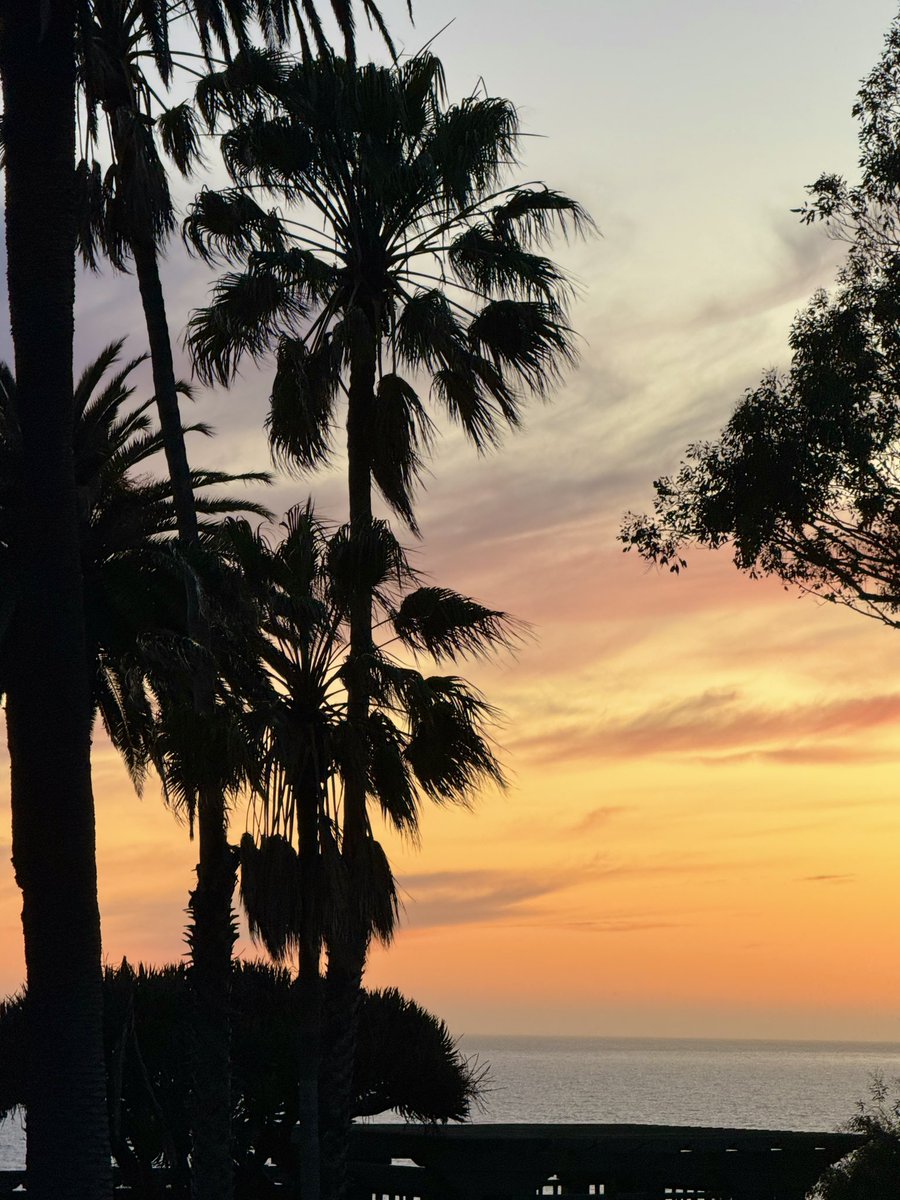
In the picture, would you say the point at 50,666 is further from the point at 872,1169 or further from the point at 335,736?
the point at 872,1169

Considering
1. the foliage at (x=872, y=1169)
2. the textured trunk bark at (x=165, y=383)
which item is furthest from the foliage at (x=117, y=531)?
the foliage at (x=872, y=1169)

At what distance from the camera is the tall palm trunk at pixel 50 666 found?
43.7ft

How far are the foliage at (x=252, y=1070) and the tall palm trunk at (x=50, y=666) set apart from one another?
1017 cm

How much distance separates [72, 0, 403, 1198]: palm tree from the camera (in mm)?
17469

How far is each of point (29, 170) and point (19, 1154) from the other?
387 feet

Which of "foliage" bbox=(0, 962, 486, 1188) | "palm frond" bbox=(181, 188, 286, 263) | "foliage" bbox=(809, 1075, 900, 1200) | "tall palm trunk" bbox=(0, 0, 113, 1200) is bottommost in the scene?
"foliage" bbox=(809, 1075, 900, 1200)

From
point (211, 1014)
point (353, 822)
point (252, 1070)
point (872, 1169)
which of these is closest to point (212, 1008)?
point (211, 1014)

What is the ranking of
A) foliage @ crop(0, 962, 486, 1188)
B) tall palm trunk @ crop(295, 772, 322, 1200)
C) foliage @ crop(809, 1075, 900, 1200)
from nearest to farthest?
tall palm trunk @ crop(295, 772, 322, 1200) < foliage @ crop(809, 1075, 900, 1200) < foliage @ crop(0, 962, 486, 1188)

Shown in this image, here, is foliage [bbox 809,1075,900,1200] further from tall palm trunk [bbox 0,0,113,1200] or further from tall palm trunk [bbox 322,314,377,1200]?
tall palm trunk [bbox 0,0,113,1200]

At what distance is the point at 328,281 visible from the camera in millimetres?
22406

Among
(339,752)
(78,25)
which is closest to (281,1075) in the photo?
(339,752)

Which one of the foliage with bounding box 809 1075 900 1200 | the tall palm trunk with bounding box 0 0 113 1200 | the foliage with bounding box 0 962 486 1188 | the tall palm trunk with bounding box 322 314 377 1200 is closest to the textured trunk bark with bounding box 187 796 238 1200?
the tall palm trunk with bounding box 322 314 377 1200

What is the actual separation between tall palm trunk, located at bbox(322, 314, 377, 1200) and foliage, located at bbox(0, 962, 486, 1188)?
3979 mm

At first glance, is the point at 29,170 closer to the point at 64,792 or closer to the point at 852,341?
the point at 64,792
